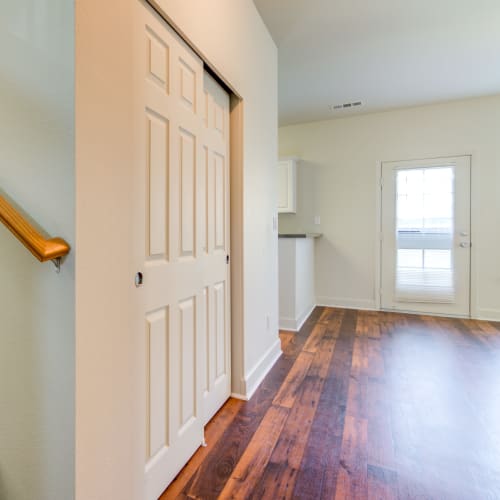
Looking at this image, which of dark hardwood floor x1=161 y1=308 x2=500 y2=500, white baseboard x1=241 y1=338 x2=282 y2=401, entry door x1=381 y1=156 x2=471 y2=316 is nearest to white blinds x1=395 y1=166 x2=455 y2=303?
entry door x1=381 y1=156 x2=471 y2=316

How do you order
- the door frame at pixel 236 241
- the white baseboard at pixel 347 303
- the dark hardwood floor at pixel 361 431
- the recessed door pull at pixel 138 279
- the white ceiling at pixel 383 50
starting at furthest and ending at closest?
the white baseboard at pixel 347 303 < the white ceiling at pixel 383 50 < the door frame at pixel 236 241 < the dark hardwood floor at pixel 361 431 < the recessed door pull at pixel 138 279

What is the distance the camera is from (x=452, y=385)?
2.14 metres

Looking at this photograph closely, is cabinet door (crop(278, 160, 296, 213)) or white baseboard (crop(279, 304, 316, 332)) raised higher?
cabinet door (crop(278, 160, 296, 213))

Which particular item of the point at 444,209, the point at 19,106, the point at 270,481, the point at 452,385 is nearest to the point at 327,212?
the point at 444,209

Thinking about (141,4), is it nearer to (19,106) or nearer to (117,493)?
(19,106)

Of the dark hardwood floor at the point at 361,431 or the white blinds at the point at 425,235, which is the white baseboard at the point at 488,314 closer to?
the white blinds at the point at 425,235

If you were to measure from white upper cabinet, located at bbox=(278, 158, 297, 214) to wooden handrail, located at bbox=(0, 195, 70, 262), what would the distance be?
377cm

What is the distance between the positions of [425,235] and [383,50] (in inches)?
89.7

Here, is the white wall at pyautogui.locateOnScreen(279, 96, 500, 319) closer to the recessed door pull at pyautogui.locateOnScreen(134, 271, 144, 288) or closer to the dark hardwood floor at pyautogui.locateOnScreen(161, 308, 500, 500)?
the dark hardwood floor at pyautogui.locateOnScreen(161, 308, 500, 500)

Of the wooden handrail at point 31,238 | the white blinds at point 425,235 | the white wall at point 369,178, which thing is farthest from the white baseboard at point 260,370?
the white blinds at point 425,235

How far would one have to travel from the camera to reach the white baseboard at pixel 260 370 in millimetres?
1984

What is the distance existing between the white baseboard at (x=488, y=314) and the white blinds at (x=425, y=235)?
1.08 feet

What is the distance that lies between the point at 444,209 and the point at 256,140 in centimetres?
297

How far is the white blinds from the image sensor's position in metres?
3.89
